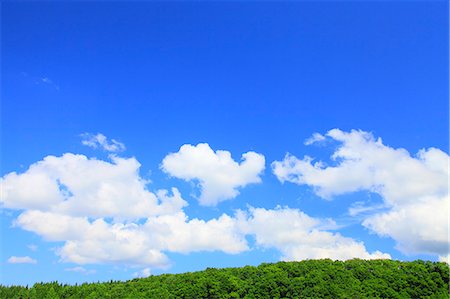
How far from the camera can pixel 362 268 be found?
3422 cm

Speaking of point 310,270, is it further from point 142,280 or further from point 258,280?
point 142,280

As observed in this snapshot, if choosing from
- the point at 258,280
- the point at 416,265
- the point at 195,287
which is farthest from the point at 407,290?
the point at 195,287

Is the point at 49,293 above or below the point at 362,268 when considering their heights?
below

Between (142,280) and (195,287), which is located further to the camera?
(142,280)

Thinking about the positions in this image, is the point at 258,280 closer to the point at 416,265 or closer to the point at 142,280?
the point at 142,280

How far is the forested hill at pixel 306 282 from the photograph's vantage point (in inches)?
1299

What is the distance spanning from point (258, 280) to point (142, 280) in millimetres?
9596

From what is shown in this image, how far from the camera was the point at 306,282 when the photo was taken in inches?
1319

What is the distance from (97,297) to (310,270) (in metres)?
16.5

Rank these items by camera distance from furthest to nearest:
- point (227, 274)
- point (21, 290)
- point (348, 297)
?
1. point (21, 290)
2. point (227, 274)
3. point (348, 297)

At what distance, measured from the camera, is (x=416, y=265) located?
34.1m

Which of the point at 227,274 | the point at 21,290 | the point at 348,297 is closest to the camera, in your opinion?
the point at 348,297

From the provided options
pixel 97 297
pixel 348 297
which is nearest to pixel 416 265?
pixel 348 297

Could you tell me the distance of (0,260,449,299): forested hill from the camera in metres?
33.0
